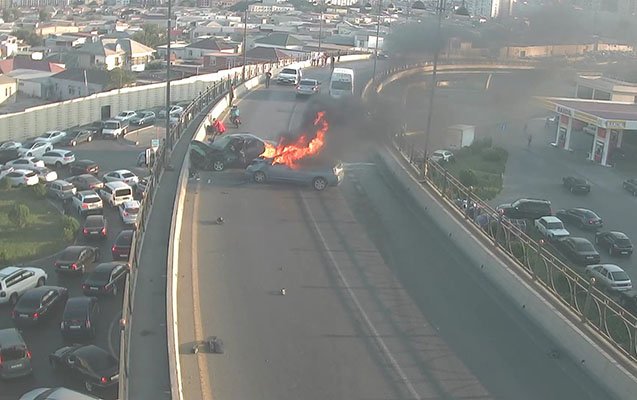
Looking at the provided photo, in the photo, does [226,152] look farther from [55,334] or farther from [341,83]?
[341,83]

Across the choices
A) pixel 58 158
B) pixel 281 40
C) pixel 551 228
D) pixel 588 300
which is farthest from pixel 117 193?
pixel 281 40

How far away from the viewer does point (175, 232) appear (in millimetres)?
9961

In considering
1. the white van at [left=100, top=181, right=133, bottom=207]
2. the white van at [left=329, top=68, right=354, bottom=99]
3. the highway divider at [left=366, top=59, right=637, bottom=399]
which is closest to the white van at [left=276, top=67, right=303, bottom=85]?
the white van at [left=329, top=68, right=354, bottom=99]

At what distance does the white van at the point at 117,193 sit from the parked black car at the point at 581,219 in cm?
1226

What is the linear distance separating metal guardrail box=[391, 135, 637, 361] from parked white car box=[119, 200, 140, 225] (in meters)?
8.32

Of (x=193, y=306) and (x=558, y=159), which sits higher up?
(x=193, y=306)

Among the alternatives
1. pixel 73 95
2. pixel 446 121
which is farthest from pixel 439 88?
pixel 73 95

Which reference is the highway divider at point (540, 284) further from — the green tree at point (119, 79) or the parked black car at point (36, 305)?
the green tree at point (119, 79)

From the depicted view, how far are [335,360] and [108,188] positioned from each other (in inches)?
591

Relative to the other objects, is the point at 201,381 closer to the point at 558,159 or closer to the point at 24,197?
the point at 24,197

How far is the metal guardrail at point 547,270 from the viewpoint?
7172 millimetres

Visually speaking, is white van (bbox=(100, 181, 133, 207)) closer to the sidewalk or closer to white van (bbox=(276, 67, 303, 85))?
white van (bbox=(276, 67, 303, 85))

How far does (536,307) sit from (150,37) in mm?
64014

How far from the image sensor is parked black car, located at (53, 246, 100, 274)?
1547cm
